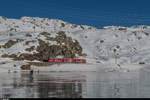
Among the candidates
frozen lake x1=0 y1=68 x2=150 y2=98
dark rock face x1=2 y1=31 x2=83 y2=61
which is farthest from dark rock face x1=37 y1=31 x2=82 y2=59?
frozen lake x1=0 y1=68 x2=150 y2=98

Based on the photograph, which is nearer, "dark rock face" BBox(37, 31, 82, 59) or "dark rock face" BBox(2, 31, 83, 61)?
"dark rock face" BBox(2, 31, 83, 61)

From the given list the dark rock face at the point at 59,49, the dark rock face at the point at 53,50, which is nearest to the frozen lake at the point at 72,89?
the dark rock face at the point at 53,50

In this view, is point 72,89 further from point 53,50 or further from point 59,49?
point 59,49

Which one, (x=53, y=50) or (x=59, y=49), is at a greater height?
(x=59, y=49)

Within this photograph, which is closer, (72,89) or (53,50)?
(72,89)

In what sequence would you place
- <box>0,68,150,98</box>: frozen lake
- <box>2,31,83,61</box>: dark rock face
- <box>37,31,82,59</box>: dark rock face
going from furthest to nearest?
<box>37,31,82,59</box>: dark rock face < <box>2,31,83,61</box>: dark rock face < <box>0,68,150,98</box>: frozen lake

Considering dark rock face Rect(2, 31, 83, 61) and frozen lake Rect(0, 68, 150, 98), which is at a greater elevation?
dark rock face Rect(2, 31, 83, 61)

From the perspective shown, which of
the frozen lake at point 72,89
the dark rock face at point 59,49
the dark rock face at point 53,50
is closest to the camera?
the frozen lake at point 72,89

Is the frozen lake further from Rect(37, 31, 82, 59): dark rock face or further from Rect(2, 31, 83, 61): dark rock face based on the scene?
Rect(37, 31, 82, 59): dark rock face

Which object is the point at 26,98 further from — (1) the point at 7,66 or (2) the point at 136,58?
(2) the point at 136,58

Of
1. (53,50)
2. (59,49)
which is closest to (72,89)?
(53,50)

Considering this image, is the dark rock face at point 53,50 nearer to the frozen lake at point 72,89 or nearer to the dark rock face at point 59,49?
the dark rock face at point 59,49

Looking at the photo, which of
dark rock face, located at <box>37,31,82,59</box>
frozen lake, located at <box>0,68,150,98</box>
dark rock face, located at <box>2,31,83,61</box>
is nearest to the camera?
frozen lake, located at <box>0,68,150,98</box>

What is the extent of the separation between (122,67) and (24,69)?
187ft
